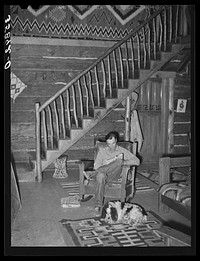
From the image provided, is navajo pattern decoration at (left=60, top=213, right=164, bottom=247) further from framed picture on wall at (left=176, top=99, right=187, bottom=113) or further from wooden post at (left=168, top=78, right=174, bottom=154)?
framed picture on wall at (left=176, top=99, right=187, bottom=113)

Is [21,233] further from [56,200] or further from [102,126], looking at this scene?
[102,126]

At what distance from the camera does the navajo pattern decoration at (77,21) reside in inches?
358

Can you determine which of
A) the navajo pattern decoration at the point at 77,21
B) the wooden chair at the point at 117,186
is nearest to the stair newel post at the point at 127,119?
the navajo pattern decoration at the point at 77,21

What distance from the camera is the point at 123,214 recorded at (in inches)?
228

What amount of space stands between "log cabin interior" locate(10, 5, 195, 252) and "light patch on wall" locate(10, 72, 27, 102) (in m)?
0.02

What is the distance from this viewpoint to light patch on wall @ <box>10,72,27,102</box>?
9.20 m

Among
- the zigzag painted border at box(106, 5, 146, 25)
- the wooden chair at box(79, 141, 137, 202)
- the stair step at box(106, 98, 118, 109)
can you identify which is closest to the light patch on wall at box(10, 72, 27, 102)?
the stair step at box(106, 98, 118, 109)

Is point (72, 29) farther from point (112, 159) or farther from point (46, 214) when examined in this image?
point (46, 214)

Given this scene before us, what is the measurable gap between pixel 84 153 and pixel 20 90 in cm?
229

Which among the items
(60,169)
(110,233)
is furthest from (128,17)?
(110,233)

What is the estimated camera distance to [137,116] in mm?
9531

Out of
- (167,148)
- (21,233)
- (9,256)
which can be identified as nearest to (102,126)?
(167,148)

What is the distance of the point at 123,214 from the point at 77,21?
5.37 metres

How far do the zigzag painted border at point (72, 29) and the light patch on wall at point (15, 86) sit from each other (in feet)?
3.87
